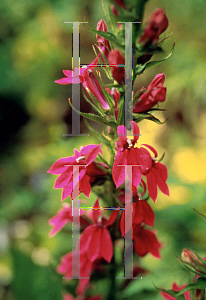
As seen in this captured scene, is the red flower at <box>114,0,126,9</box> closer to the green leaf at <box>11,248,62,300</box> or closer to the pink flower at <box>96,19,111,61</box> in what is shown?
the pink flower at <box>96,19,111,61</box>

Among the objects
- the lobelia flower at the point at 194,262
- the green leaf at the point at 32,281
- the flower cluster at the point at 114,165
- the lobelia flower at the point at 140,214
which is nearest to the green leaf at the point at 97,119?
the flower cluster at the point at 114,165

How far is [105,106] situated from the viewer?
0.42 meters

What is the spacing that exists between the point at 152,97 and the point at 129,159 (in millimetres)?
99

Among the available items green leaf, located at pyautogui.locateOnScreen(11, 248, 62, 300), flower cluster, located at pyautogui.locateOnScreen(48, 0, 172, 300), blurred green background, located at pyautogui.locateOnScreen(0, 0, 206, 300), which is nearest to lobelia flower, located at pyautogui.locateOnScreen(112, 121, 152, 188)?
flower cluster, located at pyautogui.locateOnScreen(48, 0, 172, 300)

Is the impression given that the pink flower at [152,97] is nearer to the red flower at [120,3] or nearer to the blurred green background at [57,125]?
the red flower at [120,3]

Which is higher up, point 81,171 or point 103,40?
point 103,40

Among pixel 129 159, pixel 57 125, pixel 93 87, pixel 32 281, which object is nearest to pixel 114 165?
pixel 129 159

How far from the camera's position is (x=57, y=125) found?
34.1 inches

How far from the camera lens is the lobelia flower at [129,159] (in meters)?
0.37

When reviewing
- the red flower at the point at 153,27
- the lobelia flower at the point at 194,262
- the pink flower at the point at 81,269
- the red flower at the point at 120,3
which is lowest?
the pink flower at the point at 81,269

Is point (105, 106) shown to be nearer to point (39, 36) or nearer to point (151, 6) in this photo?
point (151, 6)

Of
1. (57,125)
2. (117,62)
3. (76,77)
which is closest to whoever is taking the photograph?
(117,62)

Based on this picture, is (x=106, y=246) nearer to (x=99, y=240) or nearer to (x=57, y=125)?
(x=99, y=240)

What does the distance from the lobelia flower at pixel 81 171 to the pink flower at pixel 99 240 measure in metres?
0.07
